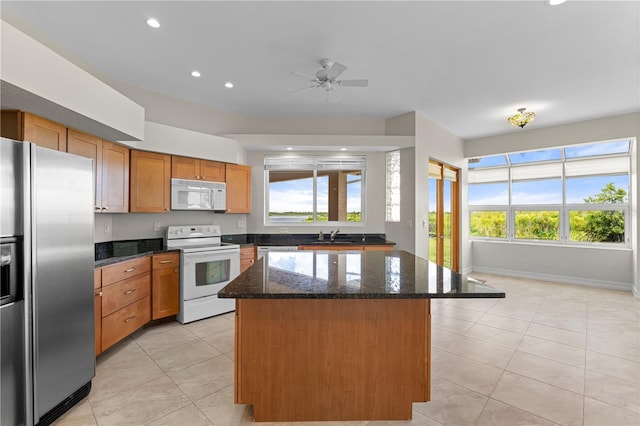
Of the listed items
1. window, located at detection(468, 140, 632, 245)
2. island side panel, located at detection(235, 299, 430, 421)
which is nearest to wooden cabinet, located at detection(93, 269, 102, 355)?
island side panel, located at detection(235, 299, 430, 421)

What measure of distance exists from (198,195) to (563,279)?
21.6 ft

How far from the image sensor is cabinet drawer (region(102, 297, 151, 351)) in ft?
8.56

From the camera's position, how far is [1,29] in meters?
1.75

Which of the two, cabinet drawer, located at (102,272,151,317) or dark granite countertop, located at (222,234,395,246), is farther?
dark granite countertop, located at (222,234,395,246)

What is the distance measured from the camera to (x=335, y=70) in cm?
275

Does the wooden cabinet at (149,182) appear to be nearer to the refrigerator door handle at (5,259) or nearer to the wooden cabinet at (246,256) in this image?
the wooden cabinet at (246,256)

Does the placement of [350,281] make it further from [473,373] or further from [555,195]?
[555,195]

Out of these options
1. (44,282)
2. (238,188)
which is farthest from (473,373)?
(238,188)

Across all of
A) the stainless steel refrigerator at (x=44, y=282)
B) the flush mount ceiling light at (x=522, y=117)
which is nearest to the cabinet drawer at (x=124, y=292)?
the stainless steel refrigerator at (x=44, y=282)

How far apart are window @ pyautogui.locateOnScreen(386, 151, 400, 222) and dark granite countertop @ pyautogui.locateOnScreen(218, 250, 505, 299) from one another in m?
2.38

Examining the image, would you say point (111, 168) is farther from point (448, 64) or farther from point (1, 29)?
point (448, 64)

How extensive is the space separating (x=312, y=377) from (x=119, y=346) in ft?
7.49

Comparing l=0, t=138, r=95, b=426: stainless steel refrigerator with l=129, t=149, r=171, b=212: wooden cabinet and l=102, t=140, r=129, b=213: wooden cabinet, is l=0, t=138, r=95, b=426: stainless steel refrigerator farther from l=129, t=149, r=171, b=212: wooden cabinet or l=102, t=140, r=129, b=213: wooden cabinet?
l=129, t=149, r=171, b=212: wooden cabinet

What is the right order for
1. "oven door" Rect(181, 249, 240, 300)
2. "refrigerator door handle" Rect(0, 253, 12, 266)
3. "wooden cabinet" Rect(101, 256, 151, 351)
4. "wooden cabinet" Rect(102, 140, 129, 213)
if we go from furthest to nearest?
1. "oven door" Rect(181, 249, 240, 300)
2. "wooden cabinet" Rect(102, 140, 129, 213)
3. "wooden cabinet" Rect(101, 256, 151, 351)
4. "refrigerator door handle" Rect(0, 253, 12, 266)
